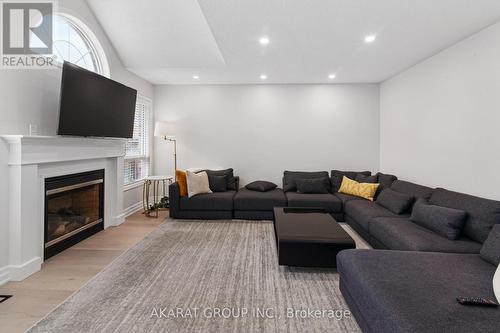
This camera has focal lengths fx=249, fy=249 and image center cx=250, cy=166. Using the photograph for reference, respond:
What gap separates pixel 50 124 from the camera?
290 cm

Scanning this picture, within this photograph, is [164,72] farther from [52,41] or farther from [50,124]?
[50,124]

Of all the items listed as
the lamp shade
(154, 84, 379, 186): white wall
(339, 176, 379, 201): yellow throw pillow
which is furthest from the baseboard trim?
(339, 176, 379, 201): yellow throw pillow

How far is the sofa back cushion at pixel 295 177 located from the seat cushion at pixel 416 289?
112 inches

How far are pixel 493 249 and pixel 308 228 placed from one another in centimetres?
157

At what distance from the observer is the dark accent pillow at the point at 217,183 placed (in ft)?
16.0

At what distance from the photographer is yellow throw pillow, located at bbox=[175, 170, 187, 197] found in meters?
4.54

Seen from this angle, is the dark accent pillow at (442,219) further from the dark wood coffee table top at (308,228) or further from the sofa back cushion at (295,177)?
the sofa back cushion at (295,177)

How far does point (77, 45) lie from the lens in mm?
3508

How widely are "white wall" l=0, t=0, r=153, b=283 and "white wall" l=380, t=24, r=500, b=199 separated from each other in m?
4.93

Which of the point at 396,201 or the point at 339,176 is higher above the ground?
the point at 339,176

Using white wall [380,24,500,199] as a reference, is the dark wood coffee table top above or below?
below

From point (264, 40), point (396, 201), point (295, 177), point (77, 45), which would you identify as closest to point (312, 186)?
point (295, 177)

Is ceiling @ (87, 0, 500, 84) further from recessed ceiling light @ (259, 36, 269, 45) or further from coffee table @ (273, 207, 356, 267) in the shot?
coffee table @ (273, 207, 356, 267)

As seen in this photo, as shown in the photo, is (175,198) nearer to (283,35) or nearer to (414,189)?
(283,35)
